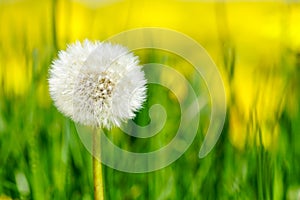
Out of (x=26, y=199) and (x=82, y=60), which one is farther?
(x=26, y=199)

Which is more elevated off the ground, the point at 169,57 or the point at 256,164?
the point at 169,57

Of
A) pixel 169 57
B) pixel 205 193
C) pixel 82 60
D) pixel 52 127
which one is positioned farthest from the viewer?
pixel 169 57

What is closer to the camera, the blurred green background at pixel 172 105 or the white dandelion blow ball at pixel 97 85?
the white dandelion blow ball at pixel 97 85

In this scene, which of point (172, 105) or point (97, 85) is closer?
point (97, 85)

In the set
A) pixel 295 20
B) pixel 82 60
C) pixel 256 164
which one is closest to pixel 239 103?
pixel 256 164

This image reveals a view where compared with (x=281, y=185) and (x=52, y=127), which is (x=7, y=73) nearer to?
(x=52, y=127)
